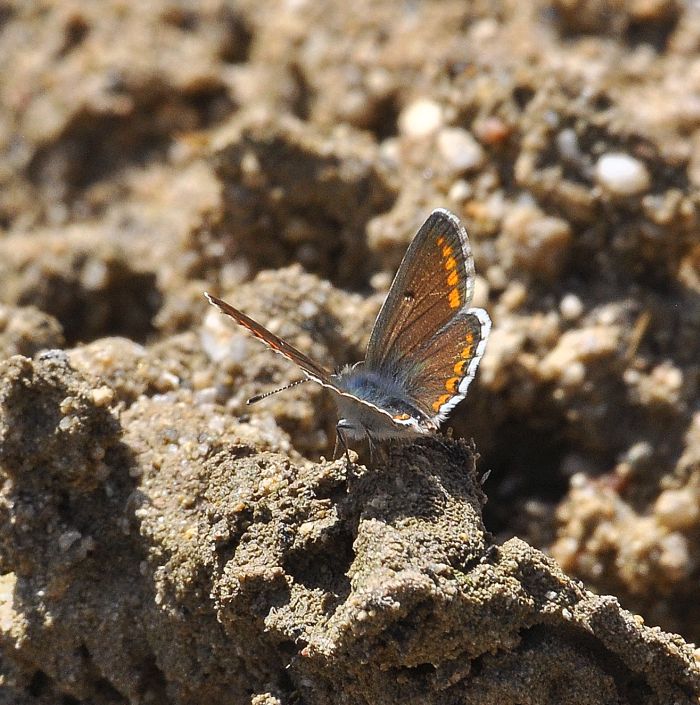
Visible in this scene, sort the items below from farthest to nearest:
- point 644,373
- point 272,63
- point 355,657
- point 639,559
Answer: point 272,63 → point 644,373 → point 639,559 → point 355,657

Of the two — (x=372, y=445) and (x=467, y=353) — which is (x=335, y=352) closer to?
(x=467, y=353)

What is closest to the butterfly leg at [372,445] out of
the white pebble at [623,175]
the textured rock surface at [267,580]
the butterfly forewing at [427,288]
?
the textured rock surface at [267,580]

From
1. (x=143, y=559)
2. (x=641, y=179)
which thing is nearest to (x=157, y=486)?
(x=143, y=559)

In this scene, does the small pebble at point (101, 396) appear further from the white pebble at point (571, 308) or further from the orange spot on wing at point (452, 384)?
the white pebble at point (571, 308)

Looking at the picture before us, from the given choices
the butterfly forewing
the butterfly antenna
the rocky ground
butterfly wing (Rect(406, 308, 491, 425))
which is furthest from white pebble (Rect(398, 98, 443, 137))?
the butterfly antenna

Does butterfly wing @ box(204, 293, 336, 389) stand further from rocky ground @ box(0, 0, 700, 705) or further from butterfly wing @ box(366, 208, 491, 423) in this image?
butterfly wing @ box(366, 208, 491, 423)

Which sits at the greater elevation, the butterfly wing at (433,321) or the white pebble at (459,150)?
the white pebble at (459,150)

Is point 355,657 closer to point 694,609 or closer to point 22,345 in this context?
point 694,609
